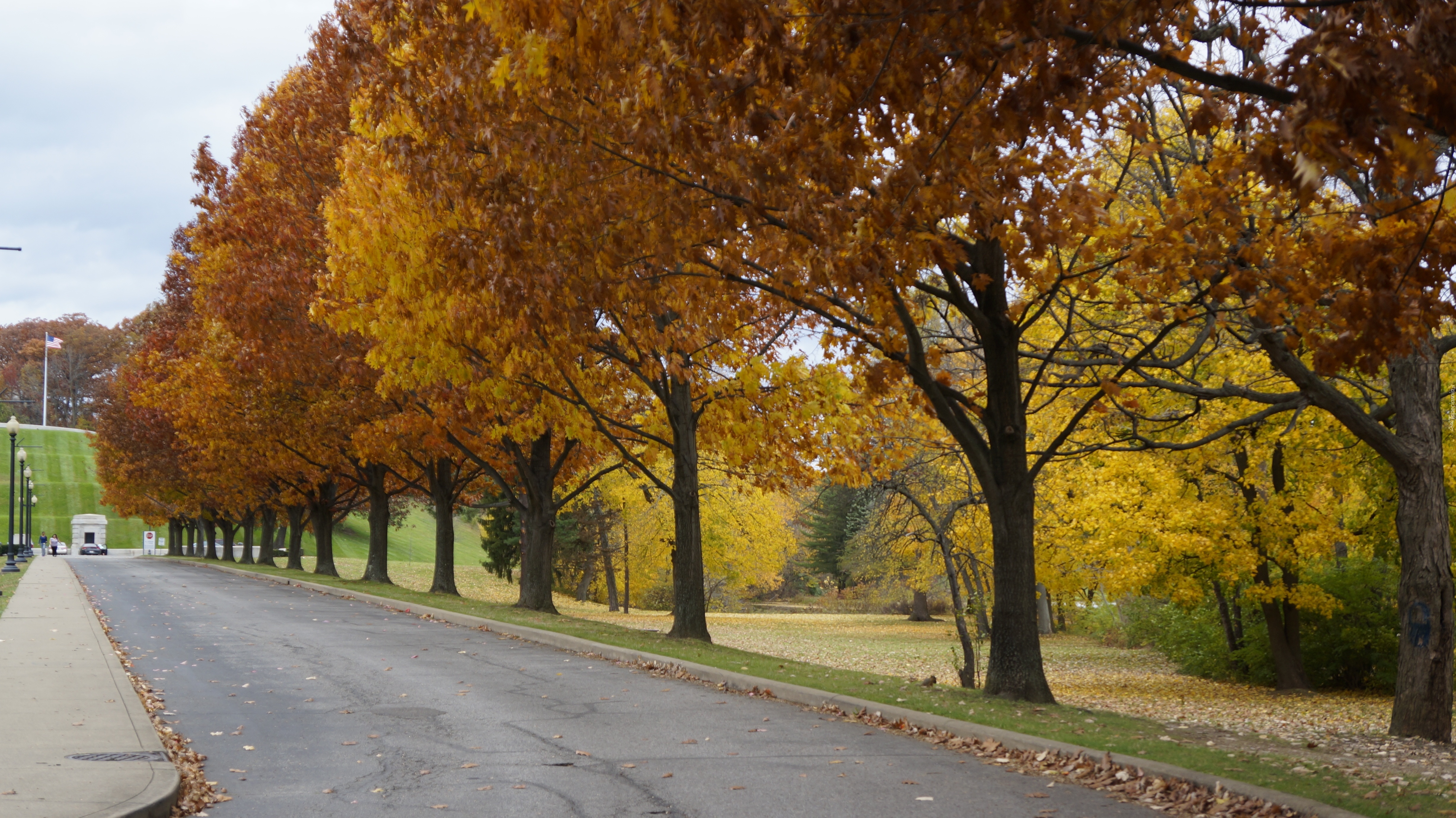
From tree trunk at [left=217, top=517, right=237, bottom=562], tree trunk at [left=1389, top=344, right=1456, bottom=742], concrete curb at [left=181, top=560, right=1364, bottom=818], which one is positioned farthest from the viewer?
tree trunk at [left=217, top=517, right=237, bottom=562]

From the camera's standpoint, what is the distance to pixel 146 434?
166ft

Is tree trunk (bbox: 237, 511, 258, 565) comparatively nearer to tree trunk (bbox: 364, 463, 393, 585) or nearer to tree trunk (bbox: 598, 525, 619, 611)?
tree trunk (bbox: 598, 525, 619, 611)

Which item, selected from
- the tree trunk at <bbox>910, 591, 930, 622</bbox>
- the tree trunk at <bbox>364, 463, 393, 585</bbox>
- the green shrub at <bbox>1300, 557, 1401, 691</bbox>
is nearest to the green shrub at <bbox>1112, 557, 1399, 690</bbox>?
the green shrub at <bbox>1300, 557, 1401, 691</bbox>

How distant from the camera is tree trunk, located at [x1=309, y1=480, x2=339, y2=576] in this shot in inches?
1742

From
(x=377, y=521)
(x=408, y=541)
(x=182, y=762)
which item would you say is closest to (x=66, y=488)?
(x=408, y=541)

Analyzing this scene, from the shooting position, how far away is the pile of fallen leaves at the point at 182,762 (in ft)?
22.5

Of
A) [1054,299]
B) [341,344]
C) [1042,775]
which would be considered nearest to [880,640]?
[341,344]

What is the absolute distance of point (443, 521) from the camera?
108ft

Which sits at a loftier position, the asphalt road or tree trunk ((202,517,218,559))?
the asphalt road

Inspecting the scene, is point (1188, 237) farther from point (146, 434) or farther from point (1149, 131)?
point (146, 434)

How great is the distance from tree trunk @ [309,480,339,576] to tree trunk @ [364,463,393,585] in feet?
24.2

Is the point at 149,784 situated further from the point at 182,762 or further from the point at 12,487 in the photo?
the point at 12,487

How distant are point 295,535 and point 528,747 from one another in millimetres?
51209

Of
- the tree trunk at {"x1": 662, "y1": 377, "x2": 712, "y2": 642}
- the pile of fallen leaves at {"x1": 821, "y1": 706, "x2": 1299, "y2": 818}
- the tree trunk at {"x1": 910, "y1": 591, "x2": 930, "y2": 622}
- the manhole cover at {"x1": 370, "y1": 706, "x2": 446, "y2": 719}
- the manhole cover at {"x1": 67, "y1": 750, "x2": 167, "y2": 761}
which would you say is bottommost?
the tree trunk at {"x1": 910, "y1": 591, "x2": 930, "y2": 622}
